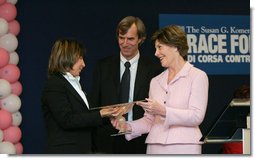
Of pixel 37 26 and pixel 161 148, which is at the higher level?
pixel 37 26

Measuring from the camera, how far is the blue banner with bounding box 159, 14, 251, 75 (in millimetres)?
6332

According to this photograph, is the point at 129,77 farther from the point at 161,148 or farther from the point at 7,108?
the point at 7,108

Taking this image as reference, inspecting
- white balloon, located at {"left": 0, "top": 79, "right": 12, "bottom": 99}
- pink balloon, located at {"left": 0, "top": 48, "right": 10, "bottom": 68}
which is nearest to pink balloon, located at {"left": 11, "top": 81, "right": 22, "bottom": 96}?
white balloon, located at {"left": 0, "top": 79, "right": 12, "bottom": 99}

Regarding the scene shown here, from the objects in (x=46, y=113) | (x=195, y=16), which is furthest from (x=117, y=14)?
(x=46, y=113)

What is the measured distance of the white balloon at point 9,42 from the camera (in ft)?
18.8

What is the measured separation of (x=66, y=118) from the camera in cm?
378

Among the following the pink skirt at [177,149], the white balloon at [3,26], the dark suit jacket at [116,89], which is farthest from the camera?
the white balloon at [3,26]

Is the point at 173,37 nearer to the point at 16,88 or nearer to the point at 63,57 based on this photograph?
the point at 63,57

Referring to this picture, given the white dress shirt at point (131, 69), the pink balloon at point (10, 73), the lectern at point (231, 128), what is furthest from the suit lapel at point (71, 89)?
the pink balloon at point (10, 73)

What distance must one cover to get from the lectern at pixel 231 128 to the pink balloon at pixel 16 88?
8.51ft

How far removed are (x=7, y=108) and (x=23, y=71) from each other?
0.57 m

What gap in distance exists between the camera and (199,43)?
6.34 meters

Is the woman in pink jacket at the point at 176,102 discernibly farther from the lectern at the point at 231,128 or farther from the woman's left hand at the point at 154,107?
the lectern at the point at 231,128

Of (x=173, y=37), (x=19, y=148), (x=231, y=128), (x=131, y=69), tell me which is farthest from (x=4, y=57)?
(x=231, y=128)
